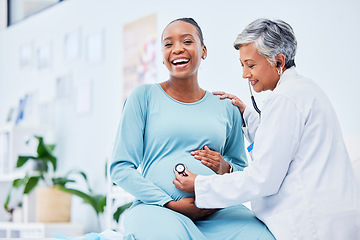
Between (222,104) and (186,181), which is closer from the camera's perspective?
(186,181)

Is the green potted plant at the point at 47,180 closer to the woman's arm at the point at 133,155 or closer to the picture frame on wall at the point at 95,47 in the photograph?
the picture frame on wall at the point at 95,47

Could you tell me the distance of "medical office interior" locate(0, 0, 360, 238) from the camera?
8.85ft

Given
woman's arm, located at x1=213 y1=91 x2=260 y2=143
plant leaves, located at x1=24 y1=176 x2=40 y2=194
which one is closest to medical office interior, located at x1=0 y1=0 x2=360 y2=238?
plant leaves, located at x1=24 y1=176 x2=40 y2=194

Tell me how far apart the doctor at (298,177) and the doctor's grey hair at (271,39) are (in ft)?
0.36

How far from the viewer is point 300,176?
1.39 metres

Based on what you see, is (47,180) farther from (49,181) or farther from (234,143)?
(234,143)

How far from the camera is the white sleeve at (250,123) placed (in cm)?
176

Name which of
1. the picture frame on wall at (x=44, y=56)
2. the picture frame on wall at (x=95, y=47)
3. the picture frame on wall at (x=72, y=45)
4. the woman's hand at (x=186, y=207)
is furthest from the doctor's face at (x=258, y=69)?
the picture frame on wall at (x=44, y=56)

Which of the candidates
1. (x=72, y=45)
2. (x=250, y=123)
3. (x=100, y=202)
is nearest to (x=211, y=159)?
(x=250, y=123)

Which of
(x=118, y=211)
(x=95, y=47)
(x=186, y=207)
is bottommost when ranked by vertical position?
(x=118, y=211)

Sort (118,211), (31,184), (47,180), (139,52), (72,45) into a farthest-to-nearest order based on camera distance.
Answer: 1. (72,45)
2. (47,180)
3. (31,184)
4. (139,52)
5. (118,211)

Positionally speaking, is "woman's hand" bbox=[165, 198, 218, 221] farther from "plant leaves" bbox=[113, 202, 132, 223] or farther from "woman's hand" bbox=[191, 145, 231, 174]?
"plant leaves" bbox=[113, 202, 132, 223]

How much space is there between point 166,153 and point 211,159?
0.14 meters

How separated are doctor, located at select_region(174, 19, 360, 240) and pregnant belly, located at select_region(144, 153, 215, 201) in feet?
0.35
